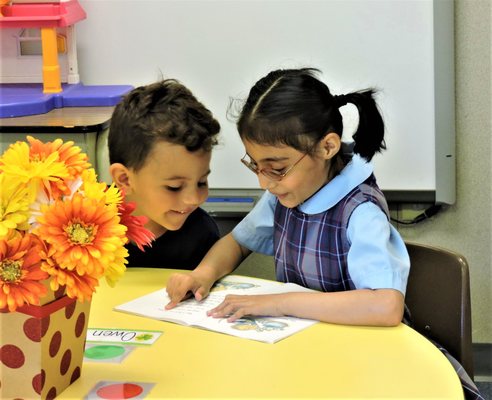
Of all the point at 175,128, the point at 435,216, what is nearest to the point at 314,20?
the point at 435,216

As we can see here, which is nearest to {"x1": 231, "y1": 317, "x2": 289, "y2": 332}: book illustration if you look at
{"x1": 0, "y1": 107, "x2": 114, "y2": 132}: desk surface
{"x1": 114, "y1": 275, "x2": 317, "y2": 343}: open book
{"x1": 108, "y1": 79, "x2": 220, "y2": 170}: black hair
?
{"x1": 114, "y1": 275, "x2": 317, "y2": 343}: open book

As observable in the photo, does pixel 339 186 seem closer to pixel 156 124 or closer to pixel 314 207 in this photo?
pixel 314 207

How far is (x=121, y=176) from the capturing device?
1.62m

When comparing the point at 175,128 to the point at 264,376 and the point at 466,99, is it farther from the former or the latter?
the point at 466,99

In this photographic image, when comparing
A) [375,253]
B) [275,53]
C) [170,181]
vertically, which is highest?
[275,53]

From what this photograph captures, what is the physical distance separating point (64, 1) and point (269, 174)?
997 millimetres

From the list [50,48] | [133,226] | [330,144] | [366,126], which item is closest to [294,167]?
[330,144]

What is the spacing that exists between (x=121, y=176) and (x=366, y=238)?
1.68 feet

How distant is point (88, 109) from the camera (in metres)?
2.19

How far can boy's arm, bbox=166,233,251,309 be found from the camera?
4.71 feet

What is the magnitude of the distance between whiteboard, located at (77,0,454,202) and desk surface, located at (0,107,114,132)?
235mm

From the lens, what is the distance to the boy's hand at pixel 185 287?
56.2 inches

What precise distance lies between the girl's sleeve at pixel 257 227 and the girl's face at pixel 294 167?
16 centimetres

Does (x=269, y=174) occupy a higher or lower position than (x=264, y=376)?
higher
